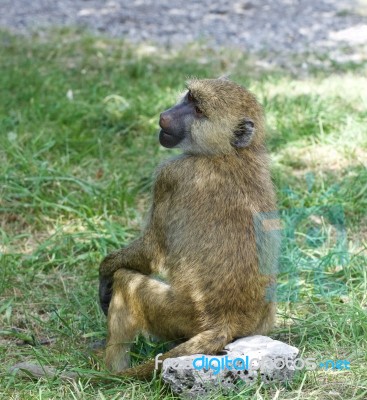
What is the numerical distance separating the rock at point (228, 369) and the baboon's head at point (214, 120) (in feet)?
3.68

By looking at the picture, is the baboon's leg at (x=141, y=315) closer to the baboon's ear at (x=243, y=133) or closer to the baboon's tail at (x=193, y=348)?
the baboon's tail at (x=193, y=348)

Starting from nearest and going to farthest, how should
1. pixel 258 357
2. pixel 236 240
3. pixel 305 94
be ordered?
1. pixel 258 357
2. pixel 236 240
3. pixel 305 94

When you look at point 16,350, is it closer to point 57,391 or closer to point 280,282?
point 57,391

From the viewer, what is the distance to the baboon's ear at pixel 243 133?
173 inches

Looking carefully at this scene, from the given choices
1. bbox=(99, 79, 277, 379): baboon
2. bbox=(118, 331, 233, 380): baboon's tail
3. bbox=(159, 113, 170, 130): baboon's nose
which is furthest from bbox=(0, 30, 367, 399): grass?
bbox=(159, 113, 170, 130): baboon's nose

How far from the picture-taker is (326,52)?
9.88 metres

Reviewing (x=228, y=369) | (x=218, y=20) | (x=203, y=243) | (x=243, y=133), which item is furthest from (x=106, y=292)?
(x=218, y=20)

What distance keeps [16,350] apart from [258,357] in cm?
149

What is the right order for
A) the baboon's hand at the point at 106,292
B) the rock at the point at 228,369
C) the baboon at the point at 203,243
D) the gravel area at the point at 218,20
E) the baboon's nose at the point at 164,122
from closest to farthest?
the rock at the point at 228,369 < the baboon at the point at 203,243 < the baboon's nose at the point at 164,122 < the baboon's hand at the point at 106,292 < the gravel area at the point at 218,20

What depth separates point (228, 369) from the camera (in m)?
3.84

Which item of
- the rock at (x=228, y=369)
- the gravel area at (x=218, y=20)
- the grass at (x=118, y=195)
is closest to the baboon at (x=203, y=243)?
the rock at (x=228, y=369)

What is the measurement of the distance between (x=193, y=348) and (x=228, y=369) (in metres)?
0.22

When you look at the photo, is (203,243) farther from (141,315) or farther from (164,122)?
(164,122)

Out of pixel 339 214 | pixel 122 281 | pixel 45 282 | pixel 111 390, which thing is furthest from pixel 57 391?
pixel 339 214
